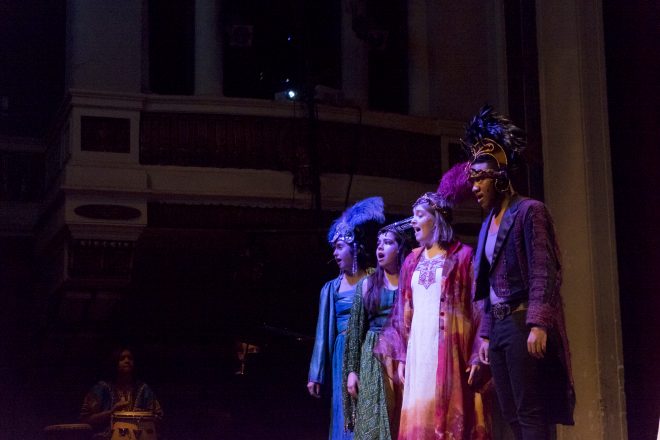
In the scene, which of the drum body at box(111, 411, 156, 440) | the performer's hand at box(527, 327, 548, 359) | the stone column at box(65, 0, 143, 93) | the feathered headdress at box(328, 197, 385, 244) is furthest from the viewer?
the stone column at box(65, 0, 143, 93)

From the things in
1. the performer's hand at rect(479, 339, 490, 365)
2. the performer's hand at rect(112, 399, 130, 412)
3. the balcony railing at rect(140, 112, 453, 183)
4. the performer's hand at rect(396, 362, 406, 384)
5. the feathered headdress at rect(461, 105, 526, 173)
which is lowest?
the performer's hand at rect(112, 399, 130, 412)

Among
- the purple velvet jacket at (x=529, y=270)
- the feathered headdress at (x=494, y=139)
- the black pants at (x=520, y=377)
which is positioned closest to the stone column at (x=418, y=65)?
the feathered headdress at (x=494, y=139)

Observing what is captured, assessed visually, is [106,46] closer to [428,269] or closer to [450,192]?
[450,192]

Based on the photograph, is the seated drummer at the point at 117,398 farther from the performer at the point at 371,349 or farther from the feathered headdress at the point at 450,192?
the feathered headdress at the point at 450,192

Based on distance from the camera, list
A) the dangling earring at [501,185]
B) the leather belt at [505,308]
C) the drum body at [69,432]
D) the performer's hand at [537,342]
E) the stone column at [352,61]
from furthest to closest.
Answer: the stone column at [352,61] < the drum body at [69,432] < the dangling earring at [501,185] < the leather belt at [505,308] < the performer's hand at [537,342]

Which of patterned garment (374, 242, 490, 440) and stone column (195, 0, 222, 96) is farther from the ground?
stone column (195, 0, 222, 96)

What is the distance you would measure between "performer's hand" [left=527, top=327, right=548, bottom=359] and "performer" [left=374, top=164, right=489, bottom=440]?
2.10 ft

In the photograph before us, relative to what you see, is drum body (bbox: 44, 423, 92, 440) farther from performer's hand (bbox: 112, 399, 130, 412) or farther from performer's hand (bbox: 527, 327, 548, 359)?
performer's hand (bbox: 527, 327, 548, 359)

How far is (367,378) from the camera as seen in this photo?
18.2ft

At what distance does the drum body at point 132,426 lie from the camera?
24.8 feet

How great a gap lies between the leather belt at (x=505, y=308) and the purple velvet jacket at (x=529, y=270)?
0.02 metres

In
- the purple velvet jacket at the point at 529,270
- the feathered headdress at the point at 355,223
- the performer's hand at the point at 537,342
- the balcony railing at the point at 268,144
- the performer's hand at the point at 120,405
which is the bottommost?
the performer's hand at the point at 120,405

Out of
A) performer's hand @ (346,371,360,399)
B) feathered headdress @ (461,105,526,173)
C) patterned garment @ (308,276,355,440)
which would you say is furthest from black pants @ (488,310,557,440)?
patterned garment @ (308,276,355,440)

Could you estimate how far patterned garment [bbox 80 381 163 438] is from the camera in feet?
25.9
